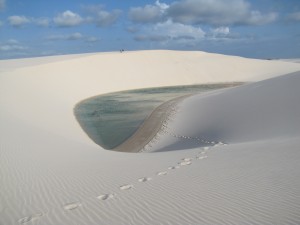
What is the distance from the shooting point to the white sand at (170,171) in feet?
16.1

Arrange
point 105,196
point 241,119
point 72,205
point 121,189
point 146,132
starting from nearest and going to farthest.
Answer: point 72,205 < point 105,196 < point 121,189 < point 241,119 < point 146,132

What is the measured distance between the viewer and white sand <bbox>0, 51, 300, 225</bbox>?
16.1ft

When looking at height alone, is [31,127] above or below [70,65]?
below

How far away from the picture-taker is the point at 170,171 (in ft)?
24.2

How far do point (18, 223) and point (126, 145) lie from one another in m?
9.36

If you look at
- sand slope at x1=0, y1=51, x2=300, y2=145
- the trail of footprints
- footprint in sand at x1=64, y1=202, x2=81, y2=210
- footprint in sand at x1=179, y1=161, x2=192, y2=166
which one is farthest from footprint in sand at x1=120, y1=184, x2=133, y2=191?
sand slope at x1=0, y1=51, x2=300, y2=145

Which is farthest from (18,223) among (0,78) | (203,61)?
(203,61)

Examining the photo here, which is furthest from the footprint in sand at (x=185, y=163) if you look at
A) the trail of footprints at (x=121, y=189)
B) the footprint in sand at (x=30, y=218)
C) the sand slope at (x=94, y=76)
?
the sand slope at (x=94, y=76)

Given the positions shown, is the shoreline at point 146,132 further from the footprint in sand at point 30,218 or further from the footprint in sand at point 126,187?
the footprint in sand at point 30,218

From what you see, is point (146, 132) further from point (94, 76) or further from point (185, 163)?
point (94, 76)

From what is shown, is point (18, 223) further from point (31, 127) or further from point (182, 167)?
point (31, 127)

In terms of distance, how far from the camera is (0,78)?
2867cm

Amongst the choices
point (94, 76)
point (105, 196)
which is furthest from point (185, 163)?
point (94, 76)

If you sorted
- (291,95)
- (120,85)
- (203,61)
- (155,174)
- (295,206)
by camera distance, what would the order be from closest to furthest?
(295,206)
(155,174)
(291,95)
(120,85)
(203,61)
